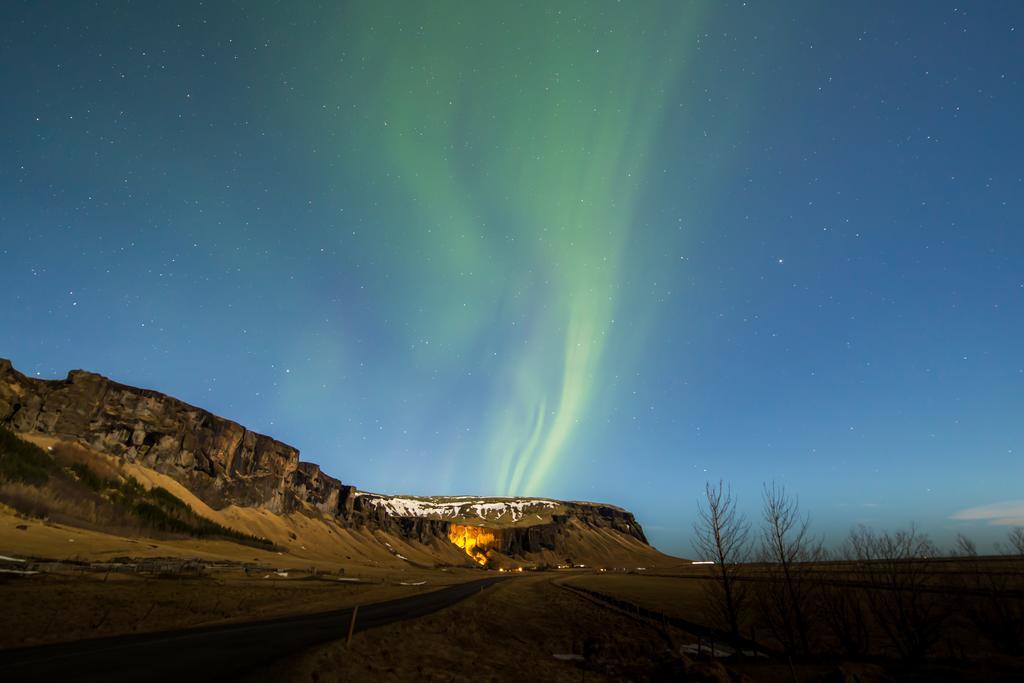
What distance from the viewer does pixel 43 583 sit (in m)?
34.0

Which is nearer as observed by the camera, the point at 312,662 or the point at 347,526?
the point at 312,662

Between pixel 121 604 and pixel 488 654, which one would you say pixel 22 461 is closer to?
pixel 121 604

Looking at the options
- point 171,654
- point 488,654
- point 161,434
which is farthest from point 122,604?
point 161,434

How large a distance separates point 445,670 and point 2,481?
110305 millimetres

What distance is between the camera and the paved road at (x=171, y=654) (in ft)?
46.0

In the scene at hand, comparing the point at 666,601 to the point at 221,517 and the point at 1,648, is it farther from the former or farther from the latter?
the point at 221,517

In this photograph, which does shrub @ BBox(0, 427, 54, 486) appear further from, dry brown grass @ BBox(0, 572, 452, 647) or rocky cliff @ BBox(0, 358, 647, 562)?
dry brown grass @ BBox(0, 572, 452, 647)

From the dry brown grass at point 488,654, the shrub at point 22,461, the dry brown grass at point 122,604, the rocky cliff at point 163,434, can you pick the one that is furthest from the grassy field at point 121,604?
the rocky cliff at point 163,434

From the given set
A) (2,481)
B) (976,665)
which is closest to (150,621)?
(976,665)

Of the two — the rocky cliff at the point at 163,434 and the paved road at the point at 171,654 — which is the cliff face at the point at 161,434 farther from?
the paved road at the point at 171,654

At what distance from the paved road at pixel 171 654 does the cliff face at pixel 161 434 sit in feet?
449

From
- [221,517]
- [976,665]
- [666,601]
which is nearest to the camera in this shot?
[976,665]

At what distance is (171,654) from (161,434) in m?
157

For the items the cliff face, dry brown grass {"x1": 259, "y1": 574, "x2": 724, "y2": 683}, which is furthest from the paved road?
the cliff face
